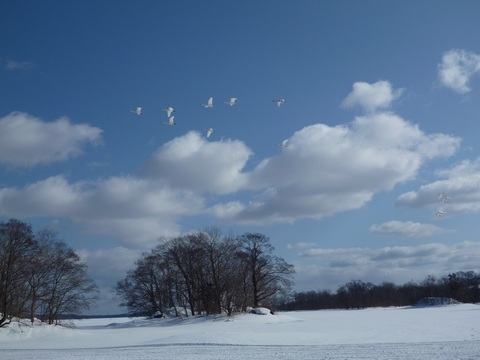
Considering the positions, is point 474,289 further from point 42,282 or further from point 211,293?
point 42,282

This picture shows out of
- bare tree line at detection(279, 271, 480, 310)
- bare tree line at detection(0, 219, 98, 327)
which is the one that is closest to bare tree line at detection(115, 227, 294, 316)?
bare tree line at detection(0, 219, 98, 327)

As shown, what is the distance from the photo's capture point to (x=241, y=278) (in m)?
70.9

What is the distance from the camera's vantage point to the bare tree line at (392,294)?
5019 inches

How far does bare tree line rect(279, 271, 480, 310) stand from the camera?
418 ft

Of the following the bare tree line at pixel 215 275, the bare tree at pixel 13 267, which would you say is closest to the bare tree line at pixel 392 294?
the bare tree line at pixel 215 275

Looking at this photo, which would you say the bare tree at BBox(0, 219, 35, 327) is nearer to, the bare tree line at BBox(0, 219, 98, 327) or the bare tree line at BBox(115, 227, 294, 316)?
the bare tree line at BBox(0, 219, 98, 327)

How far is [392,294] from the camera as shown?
6678 inches

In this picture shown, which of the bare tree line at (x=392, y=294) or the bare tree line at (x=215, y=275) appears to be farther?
the bare tree line at (x=392, y=294)

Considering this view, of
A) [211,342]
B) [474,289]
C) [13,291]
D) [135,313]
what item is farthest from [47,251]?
[474,289]

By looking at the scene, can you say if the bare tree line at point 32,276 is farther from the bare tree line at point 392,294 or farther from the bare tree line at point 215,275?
the bare tree line at point 392,294

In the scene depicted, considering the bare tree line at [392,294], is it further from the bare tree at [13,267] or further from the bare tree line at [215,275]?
the bare tree at [13,267]

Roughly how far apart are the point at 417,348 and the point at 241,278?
169 feet

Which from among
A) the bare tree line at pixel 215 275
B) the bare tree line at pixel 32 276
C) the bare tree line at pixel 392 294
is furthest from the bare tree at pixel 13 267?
the bare tree line at pixel 392 294

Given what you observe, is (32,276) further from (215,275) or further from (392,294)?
(392,294)
